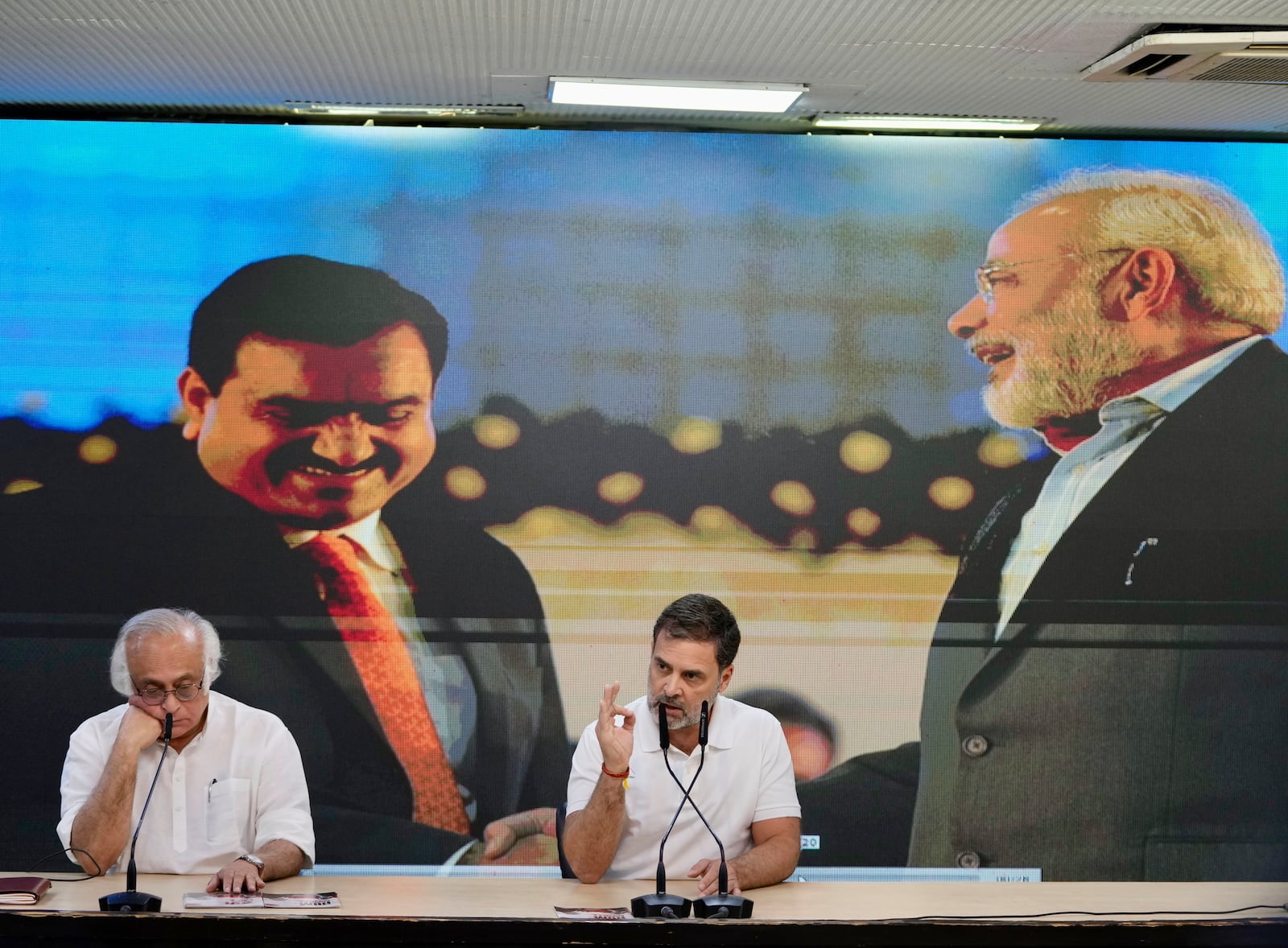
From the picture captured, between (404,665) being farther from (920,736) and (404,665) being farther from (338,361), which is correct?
(920,736)

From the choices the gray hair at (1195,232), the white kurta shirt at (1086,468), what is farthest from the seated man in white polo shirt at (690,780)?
the gray hair at (1195,232)

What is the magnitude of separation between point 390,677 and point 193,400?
1.07 m

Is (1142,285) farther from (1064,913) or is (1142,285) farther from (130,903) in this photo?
(130,903)

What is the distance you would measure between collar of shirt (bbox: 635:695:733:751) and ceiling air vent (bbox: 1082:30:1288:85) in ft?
6.92

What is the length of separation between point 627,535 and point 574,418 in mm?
411

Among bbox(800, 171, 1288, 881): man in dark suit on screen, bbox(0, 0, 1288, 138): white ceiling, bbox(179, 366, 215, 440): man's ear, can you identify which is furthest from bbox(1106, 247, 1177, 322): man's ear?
bbox(179, 366, 215, 440): man's ear

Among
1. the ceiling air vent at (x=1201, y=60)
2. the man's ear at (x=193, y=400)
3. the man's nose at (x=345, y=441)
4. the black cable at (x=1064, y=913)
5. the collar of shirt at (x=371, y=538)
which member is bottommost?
the black cable at (x=1064, y=913)

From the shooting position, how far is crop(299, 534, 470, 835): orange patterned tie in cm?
446

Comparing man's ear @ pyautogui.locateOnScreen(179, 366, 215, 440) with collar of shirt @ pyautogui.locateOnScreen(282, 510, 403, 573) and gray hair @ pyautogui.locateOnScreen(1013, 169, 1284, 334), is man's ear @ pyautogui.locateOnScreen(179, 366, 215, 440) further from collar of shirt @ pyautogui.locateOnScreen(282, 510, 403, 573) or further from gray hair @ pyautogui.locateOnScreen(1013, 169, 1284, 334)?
gray hair @ pyautogui.locateOnScreen(1013, 169, 1284, 334)

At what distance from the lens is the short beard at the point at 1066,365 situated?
4.59 metres

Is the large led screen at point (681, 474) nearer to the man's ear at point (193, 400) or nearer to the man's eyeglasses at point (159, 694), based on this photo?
the man's ear at point (193, 400)

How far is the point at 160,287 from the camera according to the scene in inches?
175

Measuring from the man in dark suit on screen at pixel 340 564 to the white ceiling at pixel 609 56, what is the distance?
63 cm

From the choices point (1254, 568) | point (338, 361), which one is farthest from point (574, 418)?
point (1254, 568)
